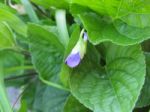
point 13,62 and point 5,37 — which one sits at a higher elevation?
point 5,37

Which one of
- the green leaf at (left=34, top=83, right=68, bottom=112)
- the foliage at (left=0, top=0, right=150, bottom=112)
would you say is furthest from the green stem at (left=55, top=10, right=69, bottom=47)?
the green leaf at (left=34, top=83, right=68, bottom=112)

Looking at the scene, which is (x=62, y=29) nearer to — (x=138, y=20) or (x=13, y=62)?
(x=138, y=20)

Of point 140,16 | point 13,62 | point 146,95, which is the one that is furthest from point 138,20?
point 13,62

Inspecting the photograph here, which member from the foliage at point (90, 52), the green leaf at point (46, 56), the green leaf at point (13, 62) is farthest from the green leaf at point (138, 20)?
the green leaf at point (13, 62)

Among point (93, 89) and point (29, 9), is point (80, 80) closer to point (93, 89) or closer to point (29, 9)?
point (93, 89)

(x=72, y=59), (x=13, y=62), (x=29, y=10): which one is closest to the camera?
(x=72, y=59)

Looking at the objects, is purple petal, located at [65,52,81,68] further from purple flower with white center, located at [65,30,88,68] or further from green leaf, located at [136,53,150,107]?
green leaf, located at [136,53,150,107]
